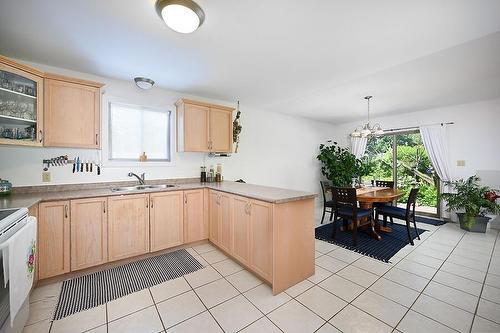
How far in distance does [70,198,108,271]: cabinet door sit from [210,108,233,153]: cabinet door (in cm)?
174

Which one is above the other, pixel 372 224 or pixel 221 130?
pixel 221 130

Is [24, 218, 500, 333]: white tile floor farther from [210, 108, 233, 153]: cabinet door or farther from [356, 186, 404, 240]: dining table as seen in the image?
[210, 108, 233, 153]: cabinet door

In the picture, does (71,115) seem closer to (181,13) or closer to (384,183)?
(181,13)

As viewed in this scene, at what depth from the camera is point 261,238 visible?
81.9 inches

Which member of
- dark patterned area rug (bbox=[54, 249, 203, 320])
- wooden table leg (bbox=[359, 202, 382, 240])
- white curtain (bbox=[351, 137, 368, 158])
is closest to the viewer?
dark patterned area rug (bbox=[54, 249, 203, 320])

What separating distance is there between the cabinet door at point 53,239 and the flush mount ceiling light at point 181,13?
2066mm

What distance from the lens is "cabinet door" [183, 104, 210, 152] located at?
3.16 meters

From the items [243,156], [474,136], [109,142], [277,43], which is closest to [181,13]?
[277,43]

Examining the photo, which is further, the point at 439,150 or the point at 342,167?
the point at 342,167

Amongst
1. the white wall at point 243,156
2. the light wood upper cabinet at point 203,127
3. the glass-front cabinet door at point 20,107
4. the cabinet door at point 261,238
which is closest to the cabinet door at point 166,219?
the white wall at point 243,156

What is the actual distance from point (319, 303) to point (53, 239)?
266 cm

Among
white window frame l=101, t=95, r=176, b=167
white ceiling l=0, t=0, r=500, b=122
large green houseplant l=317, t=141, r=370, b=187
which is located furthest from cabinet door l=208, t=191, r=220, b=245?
large green houseplant l=317, t=141, r=370, b=187

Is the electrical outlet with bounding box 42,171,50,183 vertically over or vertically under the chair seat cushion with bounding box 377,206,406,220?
over

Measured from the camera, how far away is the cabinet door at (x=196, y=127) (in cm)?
316
